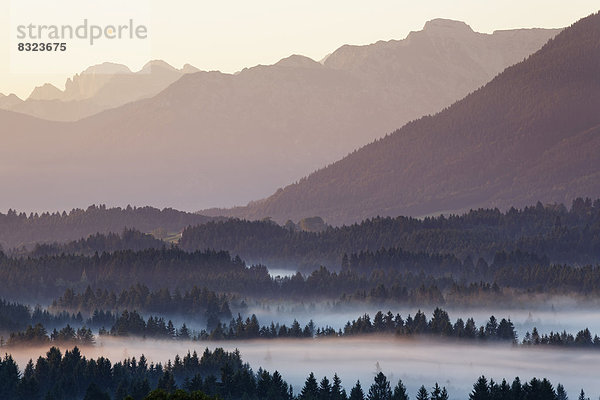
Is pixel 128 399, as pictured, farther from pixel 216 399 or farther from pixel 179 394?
pixel 216 399

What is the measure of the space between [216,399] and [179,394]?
10.7 m

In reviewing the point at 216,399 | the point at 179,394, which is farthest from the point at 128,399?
the point at 216,399

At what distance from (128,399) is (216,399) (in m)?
13.5

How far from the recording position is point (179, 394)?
402 feet

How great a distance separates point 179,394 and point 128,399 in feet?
13.6

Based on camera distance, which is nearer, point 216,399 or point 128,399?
point 128,399

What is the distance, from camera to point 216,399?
436 feet

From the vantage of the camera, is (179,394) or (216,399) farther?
(216,399)

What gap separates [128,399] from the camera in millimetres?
121000
